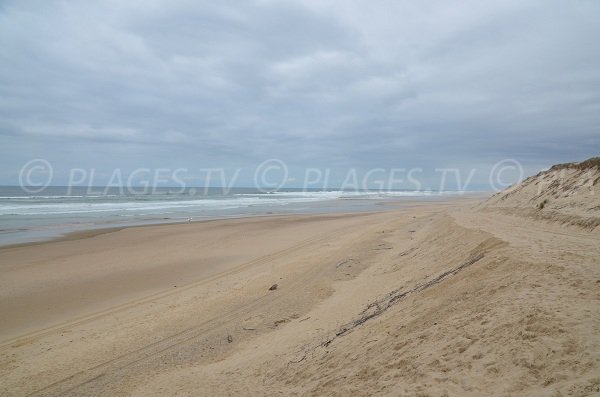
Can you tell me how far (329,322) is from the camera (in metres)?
6.86

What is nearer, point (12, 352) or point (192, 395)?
point (192, 395)

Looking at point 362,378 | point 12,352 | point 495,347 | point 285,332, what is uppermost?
point 495,347

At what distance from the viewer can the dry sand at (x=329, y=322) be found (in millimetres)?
3723

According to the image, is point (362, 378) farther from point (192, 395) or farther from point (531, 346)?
point (192, 395)

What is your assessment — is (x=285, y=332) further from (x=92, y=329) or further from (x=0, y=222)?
(x=0, y=222)

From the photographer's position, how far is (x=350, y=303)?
7.75 m

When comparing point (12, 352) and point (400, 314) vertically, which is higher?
point (400, 314)

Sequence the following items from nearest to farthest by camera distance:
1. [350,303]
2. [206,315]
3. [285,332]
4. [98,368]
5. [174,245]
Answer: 1. [98,368]
2. [285,332]
3. [350,303]
4. [206,315]
5. [174,245]

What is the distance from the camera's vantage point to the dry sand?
372cm

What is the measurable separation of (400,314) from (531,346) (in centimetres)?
215

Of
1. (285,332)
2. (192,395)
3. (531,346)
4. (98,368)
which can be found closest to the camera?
(531,346)

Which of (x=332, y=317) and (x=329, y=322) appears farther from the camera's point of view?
(x=332, y=317)

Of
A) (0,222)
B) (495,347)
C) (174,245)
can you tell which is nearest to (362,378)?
(495,347)

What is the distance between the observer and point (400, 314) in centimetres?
561
